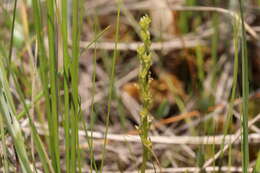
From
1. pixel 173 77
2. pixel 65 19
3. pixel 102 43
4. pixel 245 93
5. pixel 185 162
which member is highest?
pixel 65 19

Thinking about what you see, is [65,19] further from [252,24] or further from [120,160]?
[252,24]

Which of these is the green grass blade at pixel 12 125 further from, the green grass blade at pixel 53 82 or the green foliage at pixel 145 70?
the green foliage at pixel 145 70

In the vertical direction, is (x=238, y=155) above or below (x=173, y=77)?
below

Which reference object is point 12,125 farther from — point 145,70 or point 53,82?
point 145,70

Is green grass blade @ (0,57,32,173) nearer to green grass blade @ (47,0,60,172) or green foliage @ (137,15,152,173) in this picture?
green grass blade @ (47,0,60,172)

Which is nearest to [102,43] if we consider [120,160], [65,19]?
[120,160]

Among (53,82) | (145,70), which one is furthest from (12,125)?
(145,70)

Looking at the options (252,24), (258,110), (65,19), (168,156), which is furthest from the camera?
(252,24)

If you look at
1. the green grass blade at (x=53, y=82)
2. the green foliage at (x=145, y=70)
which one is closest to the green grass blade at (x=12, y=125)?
the green grass blade at (x=53, y=82)

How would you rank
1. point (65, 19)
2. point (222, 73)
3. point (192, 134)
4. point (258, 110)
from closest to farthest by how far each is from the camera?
point (65, 19) → point (192, 134) → point (258, 110) → point (222, 73)

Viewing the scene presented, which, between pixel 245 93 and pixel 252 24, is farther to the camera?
pixel 252 24

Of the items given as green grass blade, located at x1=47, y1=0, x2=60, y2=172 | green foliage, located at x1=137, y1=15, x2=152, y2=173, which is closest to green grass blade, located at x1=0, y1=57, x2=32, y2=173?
green grass blade, located at x1=47, y1=0, x2=60, y2=172
